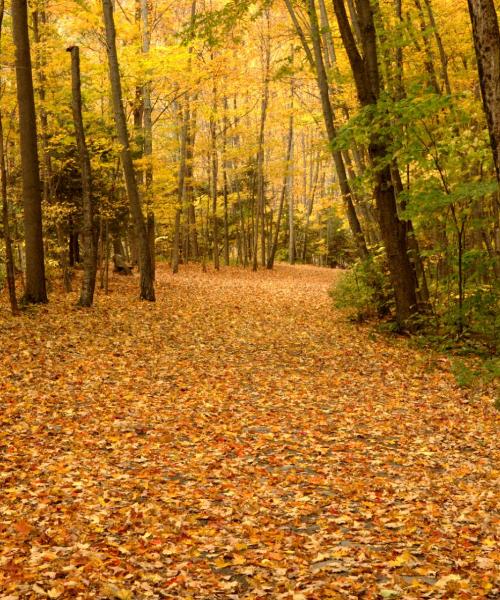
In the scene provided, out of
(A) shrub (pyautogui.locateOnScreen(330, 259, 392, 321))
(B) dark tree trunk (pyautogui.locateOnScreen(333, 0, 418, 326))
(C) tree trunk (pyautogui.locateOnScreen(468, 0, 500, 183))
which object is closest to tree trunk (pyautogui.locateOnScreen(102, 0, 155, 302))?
(A) shrub (pyautogui.locateOnScreen(330, 259, 392, 321))

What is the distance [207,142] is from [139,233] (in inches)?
456

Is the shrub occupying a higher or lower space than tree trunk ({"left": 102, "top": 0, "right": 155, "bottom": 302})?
lower

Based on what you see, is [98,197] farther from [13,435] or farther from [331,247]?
[331,247]

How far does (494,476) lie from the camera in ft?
19.5

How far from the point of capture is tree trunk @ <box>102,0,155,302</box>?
13.9m

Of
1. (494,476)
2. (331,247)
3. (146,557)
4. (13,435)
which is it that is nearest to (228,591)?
(146,557)

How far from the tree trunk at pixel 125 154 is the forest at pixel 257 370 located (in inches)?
2.1

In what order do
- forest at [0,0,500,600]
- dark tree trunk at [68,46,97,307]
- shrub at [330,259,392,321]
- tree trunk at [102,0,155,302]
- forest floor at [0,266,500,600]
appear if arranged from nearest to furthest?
forest floor at [0,266,500,600] < forest at [0,0,500,600] < dark tree trunk at [68,46,97,307] < shrub at [330,259,392,321] < tree trunk at [102,0,155,302]

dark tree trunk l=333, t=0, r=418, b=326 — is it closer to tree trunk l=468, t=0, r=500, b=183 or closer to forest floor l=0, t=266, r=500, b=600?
forest floor l=0, t=266, r=500, b=600

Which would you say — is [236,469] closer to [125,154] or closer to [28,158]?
[28,158]

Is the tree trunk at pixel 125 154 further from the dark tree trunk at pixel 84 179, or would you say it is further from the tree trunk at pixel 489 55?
the tree trunk at pixel 489 55

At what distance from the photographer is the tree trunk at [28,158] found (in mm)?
12672

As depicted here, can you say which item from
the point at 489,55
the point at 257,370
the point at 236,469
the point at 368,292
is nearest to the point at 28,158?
the point at 257,370

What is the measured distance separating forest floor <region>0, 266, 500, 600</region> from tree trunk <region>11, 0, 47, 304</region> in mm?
1482
